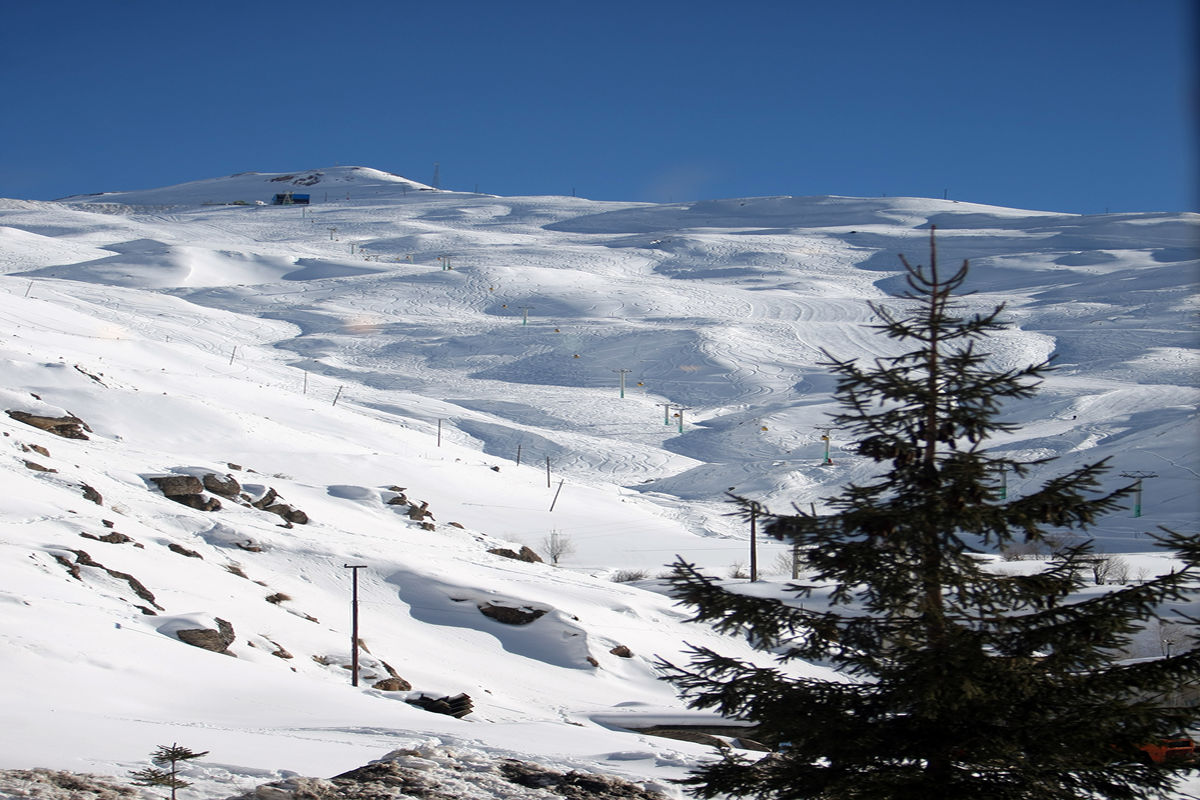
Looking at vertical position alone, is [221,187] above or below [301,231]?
above

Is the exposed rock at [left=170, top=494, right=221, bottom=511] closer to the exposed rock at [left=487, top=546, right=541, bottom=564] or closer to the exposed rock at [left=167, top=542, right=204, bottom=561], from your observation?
the exposed rock at [left=167, top=542, right=204, bottom=561]

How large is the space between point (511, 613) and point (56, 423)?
19553 millimetres

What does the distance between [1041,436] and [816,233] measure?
87952 mm

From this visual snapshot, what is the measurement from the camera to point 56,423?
124 feet

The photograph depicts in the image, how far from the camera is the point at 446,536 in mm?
37719

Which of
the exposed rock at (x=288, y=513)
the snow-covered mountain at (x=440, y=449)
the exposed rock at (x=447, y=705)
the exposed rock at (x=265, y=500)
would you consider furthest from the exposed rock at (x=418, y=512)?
the exposed rock at (x=447, y=705)

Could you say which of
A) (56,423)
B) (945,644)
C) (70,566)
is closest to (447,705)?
(70,566)

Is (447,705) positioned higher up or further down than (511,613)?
further down

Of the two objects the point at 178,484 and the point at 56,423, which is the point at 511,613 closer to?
the point at 178,484

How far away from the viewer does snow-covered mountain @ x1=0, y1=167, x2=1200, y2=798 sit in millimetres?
17016

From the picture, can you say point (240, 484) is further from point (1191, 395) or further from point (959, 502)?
point (1191, 395)

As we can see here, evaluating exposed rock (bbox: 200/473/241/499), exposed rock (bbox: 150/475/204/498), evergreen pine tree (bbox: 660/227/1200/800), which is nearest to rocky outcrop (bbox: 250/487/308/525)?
exposed rock (bbox: 200/473/241/499)

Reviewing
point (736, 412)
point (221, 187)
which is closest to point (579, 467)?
point (736, 412)

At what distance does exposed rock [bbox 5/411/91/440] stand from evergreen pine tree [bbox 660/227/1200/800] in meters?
35.9
